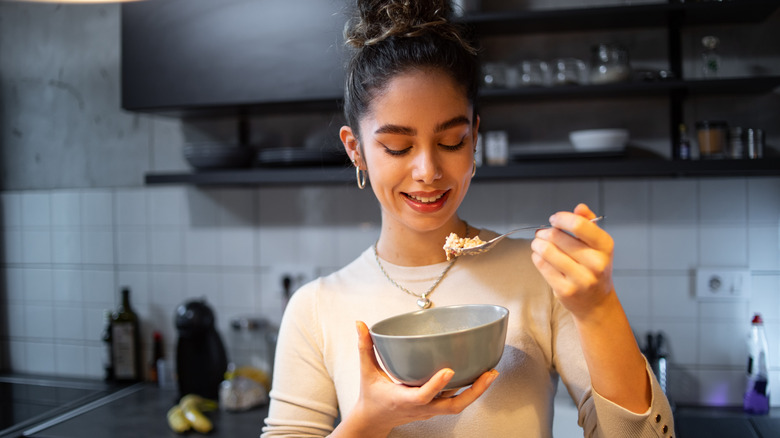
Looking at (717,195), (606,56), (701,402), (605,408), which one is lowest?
(701,402)

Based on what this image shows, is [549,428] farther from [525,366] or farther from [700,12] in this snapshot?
[700,12]

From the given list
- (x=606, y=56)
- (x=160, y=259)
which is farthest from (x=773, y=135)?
(x=160, y=259)

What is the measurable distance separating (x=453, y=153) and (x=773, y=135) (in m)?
1.52

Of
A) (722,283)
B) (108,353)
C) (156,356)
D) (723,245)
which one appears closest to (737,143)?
(723,245)

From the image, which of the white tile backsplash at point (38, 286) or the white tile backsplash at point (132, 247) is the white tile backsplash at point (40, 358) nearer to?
the white tile backsplash at point (38, 286)

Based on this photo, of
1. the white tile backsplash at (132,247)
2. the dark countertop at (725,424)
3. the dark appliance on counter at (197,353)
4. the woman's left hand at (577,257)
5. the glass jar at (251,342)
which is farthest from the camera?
the white tile backsplash at (132,247)

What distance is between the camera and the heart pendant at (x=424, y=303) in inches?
A: 40.7

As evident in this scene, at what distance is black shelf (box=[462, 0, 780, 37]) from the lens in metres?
1.79

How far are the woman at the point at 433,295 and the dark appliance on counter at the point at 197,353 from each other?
1.12 m

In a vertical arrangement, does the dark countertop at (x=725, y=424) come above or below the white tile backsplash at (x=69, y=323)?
below

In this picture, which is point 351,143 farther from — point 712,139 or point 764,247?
point 764,247

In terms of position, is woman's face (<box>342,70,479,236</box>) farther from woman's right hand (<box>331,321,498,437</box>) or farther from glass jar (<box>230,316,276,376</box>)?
glass jar (<box>230,316,276,376</box>)

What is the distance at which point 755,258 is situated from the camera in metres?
1.99

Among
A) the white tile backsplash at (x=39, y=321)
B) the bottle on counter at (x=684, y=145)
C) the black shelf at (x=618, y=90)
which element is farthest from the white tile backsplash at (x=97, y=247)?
the bottle on counter at (x=684, y=145)
